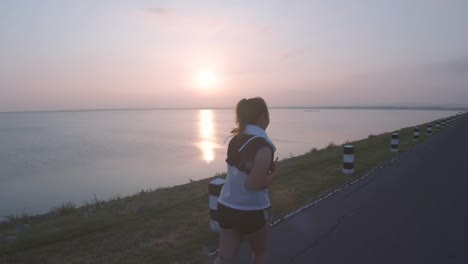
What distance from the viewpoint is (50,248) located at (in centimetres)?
479

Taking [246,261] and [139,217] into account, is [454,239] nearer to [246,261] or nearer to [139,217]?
[246,261]

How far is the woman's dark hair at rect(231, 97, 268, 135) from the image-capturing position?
8.50 feet

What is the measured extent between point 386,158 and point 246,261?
1001cm

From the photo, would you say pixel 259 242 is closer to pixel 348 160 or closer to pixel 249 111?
pixel 249 111

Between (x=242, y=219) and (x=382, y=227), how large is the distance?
131 inches

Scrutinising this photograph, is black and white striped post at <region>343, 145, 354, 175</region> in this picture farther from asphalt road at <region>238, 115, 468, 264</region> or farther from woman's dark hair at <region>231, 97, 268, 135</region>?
woman's dark hair at <region>231, 97, 268, 135</region>

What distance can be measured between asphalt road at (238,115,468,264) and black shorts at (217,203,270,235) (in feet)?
4.94

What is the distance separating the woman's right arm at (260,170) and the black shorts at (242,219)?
286mm

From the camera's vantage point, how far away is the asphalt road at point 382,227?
4102 millimetres

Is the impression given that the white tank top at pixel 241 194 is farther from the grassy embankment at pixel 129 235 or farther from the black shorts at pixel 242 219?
the grassy embankment at pixel 129 235

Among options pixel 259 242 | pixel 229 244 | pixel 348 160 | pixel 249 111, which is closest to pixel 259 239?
pixel 259 242

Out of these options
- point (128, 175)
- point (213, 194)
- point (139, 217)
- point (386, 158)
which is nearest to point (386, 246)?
point (213, 194)

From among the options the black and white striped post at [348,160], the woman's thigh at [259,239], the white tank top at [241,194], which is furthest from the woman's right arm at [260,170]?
the black and white striped post at [348,160]

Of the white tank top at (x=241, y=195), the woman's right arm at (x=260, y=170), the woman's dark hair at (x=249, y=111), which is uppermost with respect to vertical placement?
the woman's dark hair at (x=249, y=111)
